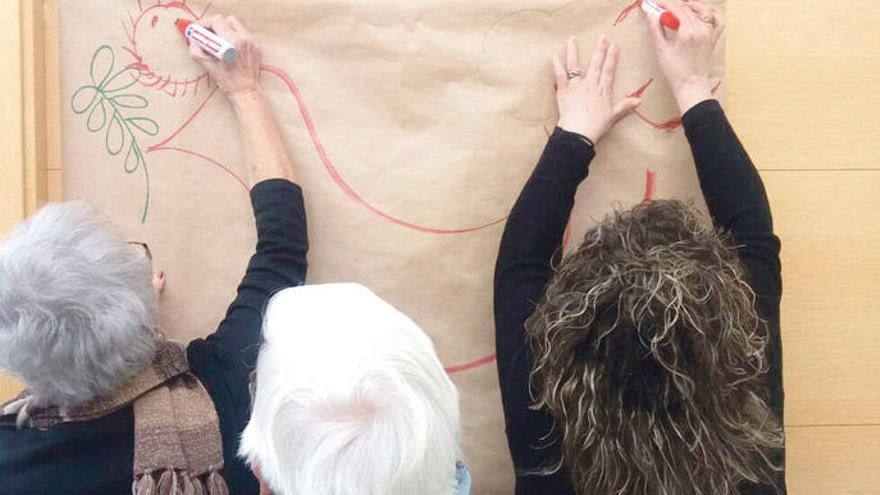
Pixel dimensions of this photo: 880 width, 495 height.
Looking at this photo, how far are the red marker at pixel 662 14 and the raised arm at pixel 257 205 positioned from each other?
47cm

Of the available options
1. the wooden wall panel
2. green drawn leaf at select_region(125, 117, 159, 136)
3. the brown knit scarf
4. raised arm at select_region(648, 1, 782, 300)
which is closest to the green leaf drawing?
green drawn leaf at select_region(125, 117, 159, 136)

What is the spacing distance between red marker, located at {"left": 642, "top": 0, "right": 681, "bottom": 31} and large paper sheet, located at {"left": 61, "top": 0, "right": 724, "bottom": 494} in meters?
0.02

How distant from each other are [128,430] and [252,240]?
283 mm

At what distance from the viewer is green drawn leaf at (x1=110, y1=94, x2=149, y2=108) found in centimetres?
87

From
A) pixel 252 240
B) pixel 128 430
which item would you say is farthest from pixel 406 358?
pixel 252 240

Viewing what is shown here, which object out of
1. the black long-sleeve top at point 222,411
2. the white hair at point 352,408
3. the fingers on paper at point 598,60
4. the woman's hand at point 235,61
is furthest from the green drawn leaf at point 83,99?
the fingers on paper at point 598,60

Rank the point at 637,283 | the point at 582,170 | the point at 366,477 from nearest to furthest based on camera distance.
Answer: the point at 366,477, the point at 637,283, the point at 582,170

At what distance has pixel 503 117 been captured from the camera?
2.94 feet

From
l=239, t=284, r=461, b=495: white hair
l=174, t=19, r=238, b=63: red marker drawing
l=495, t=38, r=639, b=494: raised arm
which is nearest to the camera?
l=239, t=284, r=461, b=495: white hair

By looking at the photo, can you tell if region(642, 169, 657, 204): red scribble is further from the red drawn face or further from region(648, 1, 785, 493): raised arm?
the red drawn face

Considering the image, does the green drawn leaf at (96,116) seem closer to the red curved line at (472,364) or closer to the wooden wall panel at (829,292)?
the red curved line at (472,364)

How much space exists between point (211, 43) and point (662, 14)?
529 mm

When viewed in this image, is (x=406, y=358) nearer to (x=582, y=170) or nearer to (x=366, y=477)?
(x=366, y=477)

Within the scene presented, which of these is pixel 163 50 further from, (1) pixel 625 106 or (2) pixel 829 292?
(2) pixel 829 292
